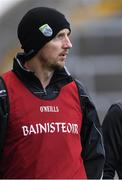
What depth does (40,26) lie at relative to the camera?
4.98 meters

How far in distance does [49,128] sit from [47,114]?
0.09 metres

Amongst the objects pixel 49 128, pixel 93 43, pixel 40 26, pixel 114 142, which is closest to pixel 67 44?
pixel 40 26

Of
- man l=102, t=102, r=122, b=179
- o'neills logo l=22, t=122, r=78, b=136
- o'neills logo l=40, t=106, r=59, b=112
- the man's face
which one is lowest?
man l=102, t=102, r=122, b=179

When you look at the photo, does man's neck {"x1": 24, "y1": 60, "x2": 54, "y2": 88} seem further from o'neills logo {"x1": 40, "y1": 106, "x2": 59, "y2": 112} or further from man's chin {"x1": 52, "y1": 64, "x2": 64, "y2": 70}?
o'neills logo {"x1": 40, "y1": 106, "x2": 59, "y2": 112}

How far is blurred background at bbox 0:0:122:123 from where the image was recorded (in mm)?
13344

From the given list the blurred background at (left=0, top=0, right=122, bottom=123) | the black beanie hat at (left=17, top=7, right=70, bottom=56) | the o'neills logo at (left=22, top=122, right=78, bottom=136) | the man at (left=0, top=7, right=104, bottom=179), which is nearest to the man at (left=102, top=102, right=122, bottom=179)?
the man at (left=0, top=7, right=104, bottom=179)

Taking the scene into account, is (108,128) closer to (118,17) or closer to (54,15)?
(54,15)

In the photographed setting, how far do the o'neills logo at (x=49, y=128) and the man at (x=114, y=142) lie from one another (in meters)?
0.56

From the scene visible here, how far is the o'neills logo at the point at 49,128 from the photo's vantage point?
4680 millimetres

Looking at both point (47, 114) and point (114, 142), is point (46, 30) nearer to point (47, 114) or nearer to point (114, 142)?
point (47, 114)

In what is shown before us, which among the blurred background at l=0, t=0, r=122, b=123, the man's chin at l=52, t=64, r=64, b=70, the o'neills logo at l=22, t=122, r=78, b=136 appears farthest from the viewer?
the blurred background at l=0, t=0, r=122, b=123

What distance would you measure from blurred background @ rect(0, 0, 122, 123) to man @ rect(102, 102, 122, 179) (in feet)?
25.2

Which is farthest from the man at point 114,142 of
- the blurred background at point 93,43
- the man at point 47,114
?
the blurred background at point 93,43

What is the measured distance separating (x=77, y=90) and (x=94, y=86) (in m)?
9.03
